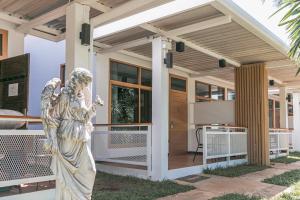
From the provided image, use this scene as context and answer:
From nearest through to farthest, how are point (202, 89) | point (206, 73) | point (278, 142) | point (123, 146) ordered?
point (123, 146)
point (206, 73)
point (278, 142)
point (202, 89)

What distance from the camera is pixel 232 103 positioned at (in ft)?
32.1

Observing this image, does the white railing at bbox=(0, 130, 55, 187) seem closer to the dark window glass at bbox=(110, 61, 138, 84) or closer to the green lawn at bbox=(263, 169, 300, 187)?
the dark window glass at bbox=(110, 61, 138, 84)

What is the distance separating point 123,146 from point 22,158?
2952 millimetres

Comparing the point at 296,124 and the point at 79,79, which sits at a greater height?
the point at 79,79

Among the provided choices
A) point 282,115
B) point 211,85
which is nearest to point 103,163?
point 211,85

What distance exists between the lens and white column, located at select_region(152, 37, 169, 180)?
6.02 metres

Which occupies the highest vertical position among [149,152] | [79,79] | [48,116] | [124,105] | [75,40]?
[75,40]

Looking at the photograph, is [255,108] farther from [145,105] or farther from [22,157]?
[22,157]

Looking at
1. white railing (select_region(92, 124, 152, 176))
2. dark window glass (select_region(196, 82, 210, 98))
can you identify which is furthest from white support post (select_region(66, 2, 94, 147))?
dark window glass (select_region(196, 82, 210, 98))

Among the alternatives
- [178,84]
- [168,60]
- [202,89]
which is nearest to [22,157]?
[168,60]

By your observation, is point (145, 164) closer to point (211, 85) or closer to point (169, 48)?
point (169, 48)

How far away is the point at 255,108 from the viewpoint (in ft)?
29.4

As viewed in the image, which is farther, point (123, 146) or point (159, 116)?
point (123, 146)

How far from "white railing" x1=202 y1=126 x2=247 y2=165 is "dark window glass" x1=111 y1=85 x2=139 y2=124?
1.99 metres
